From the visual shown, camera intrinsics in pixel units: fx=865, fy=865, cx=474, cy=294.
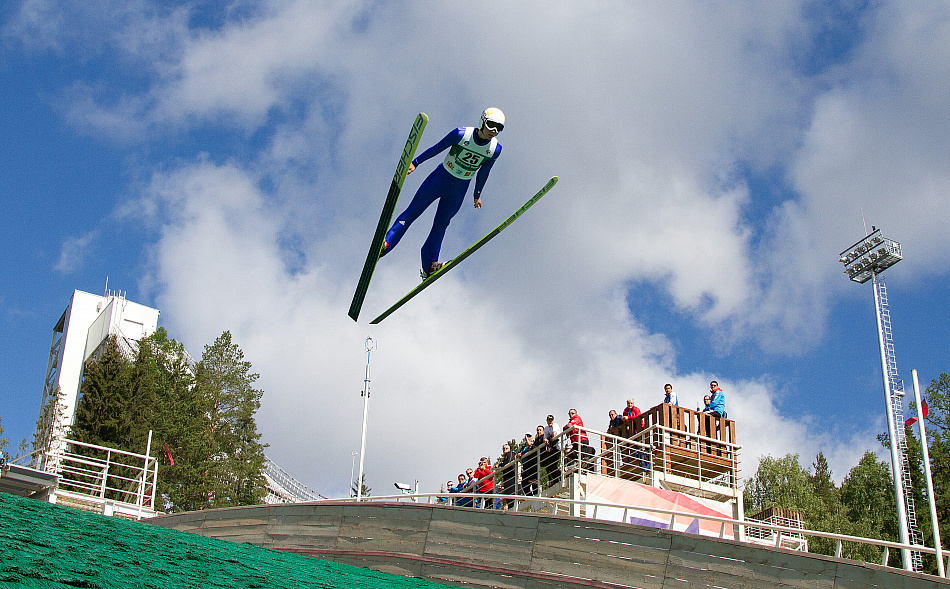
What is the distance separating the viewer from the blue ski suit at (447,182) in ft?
44.3

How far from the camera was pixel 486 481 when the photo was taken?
1512cm

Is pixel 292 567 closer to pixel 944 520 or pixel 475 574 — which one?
pixel 475 574

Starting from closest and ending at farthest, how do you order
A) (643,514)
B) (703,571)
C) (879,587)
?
1. (879,587)
2. (703,571)
3. (643,514)

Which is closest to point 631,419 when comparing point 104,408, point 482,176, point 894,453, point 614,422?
point 614,422

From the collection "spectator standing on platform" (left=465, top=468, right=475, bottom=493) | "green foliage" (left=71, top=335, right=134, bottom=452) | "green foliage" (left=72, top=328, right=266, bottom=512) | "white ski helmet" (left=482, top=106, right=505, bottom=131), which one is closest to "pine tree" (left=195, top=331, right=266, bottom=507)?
"green foliage" (left=72, top=328, right=266, bottom=512)

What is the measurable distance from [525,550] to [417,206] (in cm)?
587

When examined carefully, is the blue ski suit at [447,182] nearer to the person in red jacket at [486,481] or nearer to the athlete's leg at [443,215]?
the athlete's leg at [443,215]

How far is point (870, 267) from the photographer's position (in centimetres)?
3425

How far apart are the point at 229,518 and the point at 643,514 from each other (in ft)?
22.8

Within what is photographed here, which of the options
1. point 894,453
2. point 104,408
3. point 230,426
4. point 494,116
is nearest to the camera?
point 494,116

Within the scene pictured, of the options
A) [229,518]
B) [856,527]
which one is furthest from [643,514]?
[856,527]

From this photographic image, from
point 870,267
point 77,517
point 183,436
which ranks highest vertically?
point 870,267

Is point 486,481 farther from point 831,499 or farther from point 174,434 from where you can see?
point 831,499

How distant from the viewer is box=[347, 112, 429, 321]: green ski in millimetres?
12568
